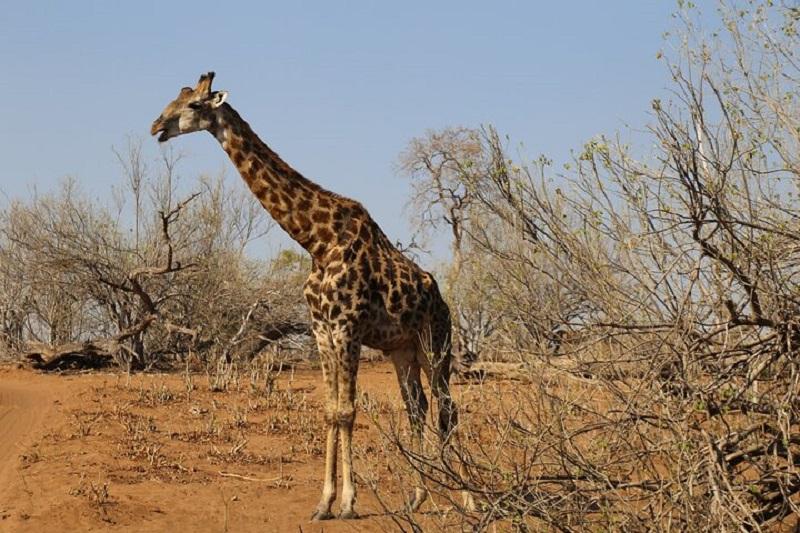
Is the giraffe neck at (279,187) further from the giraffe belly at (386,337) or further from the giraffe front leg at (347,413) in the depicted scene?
the giraffe front leg at (347,413)

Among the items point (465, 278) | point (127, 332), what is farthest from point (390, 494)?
point (465, 278)

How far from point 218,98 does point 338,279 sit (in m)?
1.67

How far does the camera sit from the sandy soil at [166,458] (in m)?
9.14

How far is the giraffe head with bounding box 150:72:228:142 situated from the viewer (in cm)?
934

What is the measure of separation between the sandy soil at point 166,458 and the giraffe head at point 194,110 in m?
2.64

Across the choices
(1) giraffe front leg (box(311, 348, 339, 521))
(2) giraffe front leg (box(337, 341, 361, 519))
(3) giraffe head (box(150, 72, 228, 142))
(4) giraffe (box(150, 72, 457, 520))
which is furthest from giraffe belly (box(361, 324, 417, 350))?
(3) giraffe head (box(150, 72, 228, 142))

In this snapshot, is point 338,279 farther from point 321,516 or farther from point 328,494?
point 321,516

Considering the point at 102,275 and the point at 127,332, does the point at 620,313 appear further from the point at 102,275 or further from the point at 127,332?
the point at 102,275

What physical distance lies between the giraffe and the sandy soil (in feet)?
1.95

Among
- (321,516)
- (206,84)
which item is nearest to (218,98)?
(206,84)

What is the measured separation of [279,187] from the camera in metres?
9.36

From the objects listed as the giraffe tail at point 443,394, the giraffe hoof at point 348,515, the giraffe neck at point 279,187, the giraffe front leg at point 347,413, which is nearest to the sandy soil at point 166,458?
the giraffe hoof at point 348,515

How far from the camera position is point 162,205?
20.9 metres

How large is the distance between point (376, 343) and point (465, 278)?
10.2m
